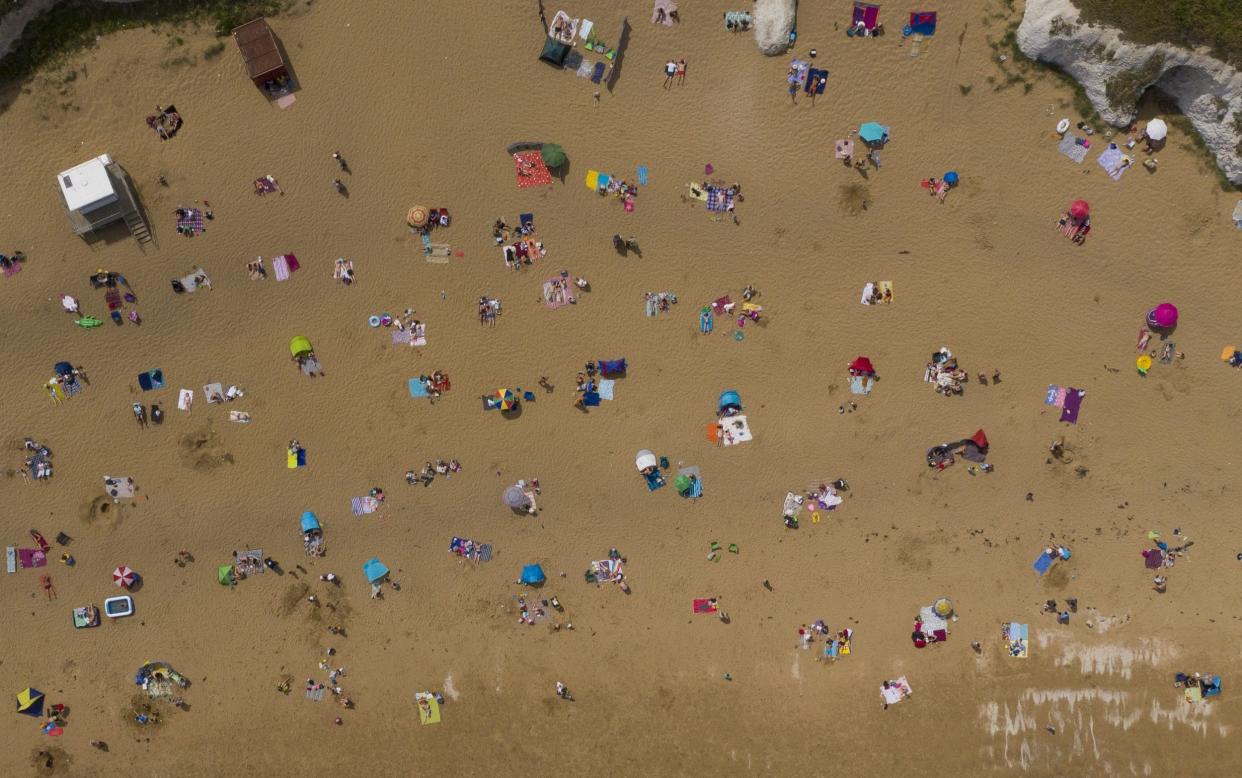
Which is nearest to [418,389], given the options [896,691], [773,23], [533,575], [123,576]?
[533,575]

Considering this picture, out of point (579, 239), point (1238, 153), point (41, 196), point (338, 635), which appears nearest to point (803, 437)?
point (579, 239)

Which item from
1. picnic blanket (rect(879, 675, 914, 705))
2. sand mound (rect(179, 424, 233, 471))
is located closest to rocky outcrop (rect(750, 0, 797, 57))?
picnic blanket (rect(879, 675, 914, 705))

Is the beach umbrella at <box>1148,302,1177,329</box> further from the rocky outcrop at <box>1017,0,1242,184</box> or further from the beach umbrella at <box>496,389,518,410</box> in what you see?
the beach umbrella at <box>496,389,518,410</box>

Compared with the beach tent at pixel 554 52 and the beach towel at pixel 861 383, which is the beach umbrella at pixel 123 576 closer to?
the beach tent at pixel 554 52

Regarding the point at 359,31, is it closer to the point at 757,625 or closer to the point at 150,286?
the point at 150,286

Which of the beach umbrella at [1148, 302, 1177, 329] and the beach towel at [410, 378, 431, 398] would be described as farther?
the beach towel at [410, 378, 431, 398]

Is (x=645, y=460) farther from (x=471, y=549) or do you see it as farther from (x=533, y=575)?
(x=471, y=549)

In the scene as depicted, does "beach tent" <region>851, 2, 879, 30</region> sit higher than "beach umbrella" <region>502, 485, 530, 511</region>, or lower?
higher
